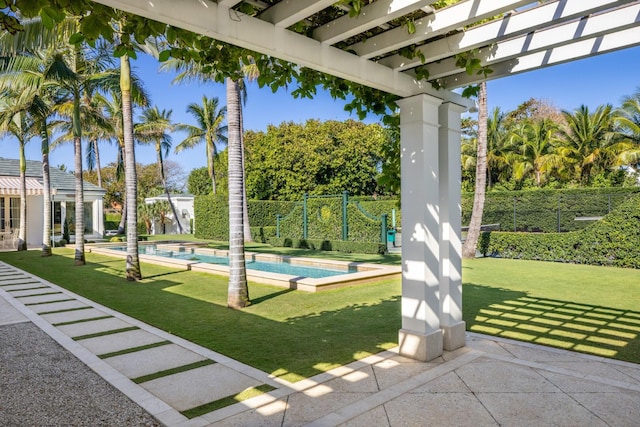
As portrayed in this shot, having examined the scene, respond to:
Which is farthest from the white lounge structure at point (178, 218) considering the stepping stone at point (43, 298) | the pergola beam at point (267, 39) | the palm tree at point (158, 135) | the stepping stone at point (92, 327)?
the pergola beam at point (267, 39)

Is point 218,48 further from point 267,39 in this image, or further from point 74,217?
point 74,217

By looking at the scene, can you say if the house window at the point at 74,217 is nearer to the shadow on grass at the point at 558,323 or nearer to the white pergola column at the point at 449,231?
the shadow on grass at the point at 558,323

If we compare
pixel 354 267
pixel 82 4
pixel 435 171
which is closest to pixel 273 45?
pixel 82 4

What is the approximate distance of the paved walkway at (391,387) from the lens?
11.5 ft

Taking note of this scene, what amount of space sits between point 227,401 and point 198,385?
549 millimetres

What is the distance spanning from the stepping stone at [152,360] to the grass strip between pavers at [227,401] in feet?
3.92

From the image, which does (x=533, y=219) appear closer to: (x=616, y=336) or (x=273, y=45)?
(x=616, y=336)

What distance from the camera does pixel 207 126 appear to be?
35219mm

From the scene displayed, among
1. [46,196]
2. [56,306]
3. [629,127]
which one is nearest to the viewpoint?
[56,306]

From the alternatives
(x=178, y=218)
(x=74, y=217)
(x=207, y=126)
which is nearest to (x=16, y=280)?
(x=74, y=217)

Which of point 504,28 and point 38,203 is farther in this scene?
point 38,203

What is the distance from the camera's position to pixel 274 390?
408cm

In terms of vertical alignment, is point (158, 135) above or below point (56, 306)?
above

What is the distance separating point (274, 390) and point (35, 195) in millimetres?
25751
